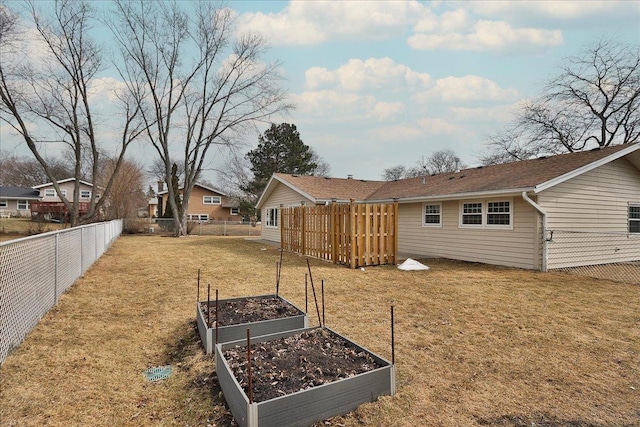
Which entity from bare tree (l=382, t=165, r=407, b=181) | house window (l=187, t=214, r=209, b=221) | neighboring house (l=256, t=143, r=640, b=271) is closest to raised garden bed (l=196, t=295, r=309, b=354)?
neighboring house (l=256, t=143, r=640, b=271)

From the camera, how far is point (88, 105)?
18.7 metres

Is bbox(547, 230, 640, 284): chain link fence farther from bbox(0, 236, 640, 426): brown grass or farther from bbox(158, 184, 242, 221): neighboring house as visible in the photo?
bbox(158, 184, 242, 221): neighboring house

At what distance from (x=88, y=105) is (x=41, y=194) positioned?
111 ft

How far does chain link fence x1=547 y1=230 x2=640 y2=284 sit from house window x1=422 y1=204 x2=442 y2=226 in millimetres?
3671

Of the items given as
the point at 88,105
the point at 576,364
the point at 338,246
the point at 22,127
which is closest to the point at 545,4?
the point at 338,246

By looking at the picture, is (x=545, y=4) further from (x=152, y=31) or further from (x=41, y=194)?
(x=41, y=194)

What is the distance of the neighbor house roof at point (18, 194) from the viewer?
42.1 metres

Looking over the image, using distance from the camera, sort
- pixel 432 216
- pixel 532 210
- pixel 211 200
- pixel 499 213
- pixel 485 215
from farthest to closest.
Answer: pixel 211 200, pixel 432 216, pixel 485 215, pixel 499 213, pixel 532 210

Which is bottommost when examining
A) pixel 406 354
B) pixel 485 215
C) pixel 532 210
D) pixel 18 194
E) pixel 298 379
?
pixel 406 354

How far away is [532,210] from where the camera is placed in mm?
9266

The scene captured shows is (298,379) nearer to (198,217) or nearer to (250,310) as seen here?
(250,310)

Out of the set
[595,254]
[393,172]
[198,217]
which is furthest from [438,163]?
[595,254]

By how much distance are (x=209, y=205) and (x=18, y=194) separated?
25.4 meters

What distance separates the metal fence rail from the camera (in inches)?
137
